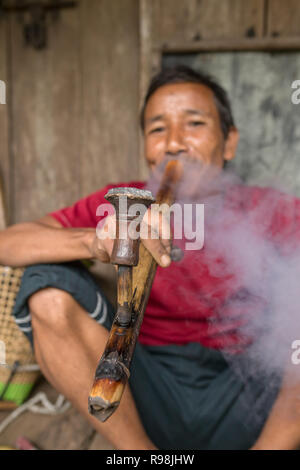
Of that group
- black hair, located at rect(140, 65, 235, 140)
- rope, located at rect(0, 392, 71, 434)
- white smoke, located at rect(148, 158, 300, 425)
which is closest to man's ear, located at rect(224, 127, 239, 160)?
black hair, located at rect(140, 65, 235, 140)

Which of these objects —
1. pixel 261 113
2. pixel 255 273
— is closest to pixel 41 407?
pixel 255 273

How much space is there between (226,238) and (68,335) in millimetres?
811

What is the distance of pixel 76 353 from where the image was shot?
1.52 metres

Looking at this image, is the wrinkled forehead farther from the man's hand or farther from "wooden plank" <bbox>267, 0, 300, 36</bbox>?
the man's hand

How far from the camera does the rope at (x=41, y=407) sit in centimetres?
202

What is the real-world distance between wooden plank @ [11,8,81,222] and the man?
947 millimetres

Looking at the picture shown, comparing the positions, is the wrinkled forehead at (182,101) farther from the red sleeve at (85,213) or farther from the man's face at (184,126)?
the red sleeve at (85,213)

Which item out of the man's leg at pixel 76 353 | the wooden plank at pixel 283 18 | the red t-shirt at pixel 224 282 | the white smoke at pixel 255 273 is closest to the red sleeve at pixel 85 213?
the white smoke at pixel 255 273

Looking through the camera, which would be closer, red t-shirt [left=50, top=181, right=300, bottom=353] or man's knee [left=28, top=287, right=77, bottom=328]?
man's knee [left=28, top=287, right=77, bottom=328]

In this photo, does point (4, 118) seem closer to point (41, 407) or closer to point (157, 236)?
point (41, 407)

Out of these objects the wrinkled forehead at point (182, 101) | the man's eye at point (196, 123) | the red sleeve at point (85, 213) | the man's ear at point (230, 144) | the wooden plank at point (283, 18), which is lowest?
the red sleeve at point (85, 213)

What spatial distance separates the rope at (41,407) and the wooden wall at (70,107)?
125 centimetres

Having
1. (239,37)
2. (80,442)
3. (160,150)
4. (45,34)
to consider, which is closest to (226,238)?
(160,150)

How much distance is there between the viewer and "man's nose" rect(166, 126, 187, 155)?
1.98 meters
